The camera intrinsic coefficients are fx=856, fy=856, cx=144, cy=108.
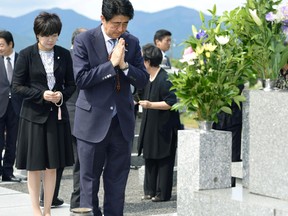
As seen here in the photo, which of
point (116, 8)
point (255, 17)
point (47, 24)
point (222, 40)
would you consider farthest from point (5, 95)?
point (255, 17)

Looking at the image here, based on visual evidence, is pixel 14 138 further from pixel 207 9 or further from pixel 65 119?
pixel 207 9

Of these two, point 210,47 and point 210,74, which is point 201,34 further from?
point 210,74

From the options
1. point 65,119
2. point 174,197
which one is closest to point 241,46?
point 65,119

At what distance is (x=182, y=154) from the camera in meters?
7.82

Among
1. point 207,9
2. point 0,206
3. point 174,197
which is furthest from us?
point 174,197

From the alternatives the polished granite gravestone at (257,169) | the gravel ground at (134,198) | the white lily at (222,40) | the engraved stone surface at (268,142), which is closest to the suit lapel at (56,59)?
the polished granite gravestone at (257,169)

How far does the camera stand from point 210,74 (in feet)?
25.5

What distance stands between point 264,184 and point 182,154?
31.2 inches

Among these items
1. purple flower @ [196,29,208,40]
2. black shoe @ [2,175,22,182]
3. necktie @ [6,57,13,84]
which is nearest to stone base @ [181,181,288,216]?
purple flower @ [196,29,208,40]

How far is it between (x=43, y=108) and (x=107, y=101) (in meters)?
1.32

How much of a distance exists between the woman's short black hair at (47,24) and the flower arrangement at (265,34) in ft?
6.45

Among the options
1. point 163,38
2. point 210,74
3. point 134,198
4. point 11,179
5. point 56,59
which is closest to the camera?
point 210,74

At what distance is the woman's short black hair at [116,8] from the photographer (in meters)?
7.64

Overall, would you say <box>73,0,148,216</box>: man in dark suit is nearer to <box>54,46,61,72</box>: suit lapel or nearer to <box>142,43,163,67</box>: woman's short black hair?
<box>54,46,61,72</box>: suit lapel
